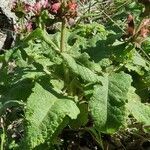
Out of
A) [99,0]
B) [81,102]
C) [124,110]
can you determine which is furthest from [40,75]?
[99,0]

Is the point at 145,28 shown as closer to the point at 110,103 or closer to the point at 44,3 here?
the point at 110,103

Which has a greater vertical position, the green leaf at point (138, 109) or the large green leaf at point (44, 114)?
the green leaf at point (138, 109)

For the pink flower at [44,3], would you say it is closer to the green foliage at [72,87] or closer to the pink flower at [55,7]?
the green foliage at [72,87]

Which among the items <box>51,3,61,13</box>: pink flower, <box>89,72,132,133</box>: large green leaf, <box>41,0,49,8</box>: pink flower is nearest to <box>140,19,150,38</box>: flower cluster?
<box>89,72,132,133</box>: large green leaf

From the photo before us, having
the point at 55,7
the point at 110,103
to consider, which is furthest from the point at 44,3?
the point at 110,103

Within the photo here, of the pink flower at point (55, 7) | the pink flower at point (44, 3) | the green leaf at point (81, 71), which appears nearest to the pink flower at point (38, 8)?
the pink flower at point (44, 3)

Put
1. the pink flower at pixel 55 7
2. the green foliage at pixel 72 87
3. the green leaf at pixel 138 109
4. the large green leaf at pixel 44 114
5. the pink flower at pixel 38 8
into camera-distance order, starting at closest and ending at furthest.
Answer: the large green leaf at pixel 44 114, the green foliage at pixel 72 87, the green leaf at pixel 138 109, the pink flower at pixel 55 7, the pink flower at pixel 38 8

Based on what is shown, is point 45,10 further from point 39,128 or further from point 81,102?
point 39,128
